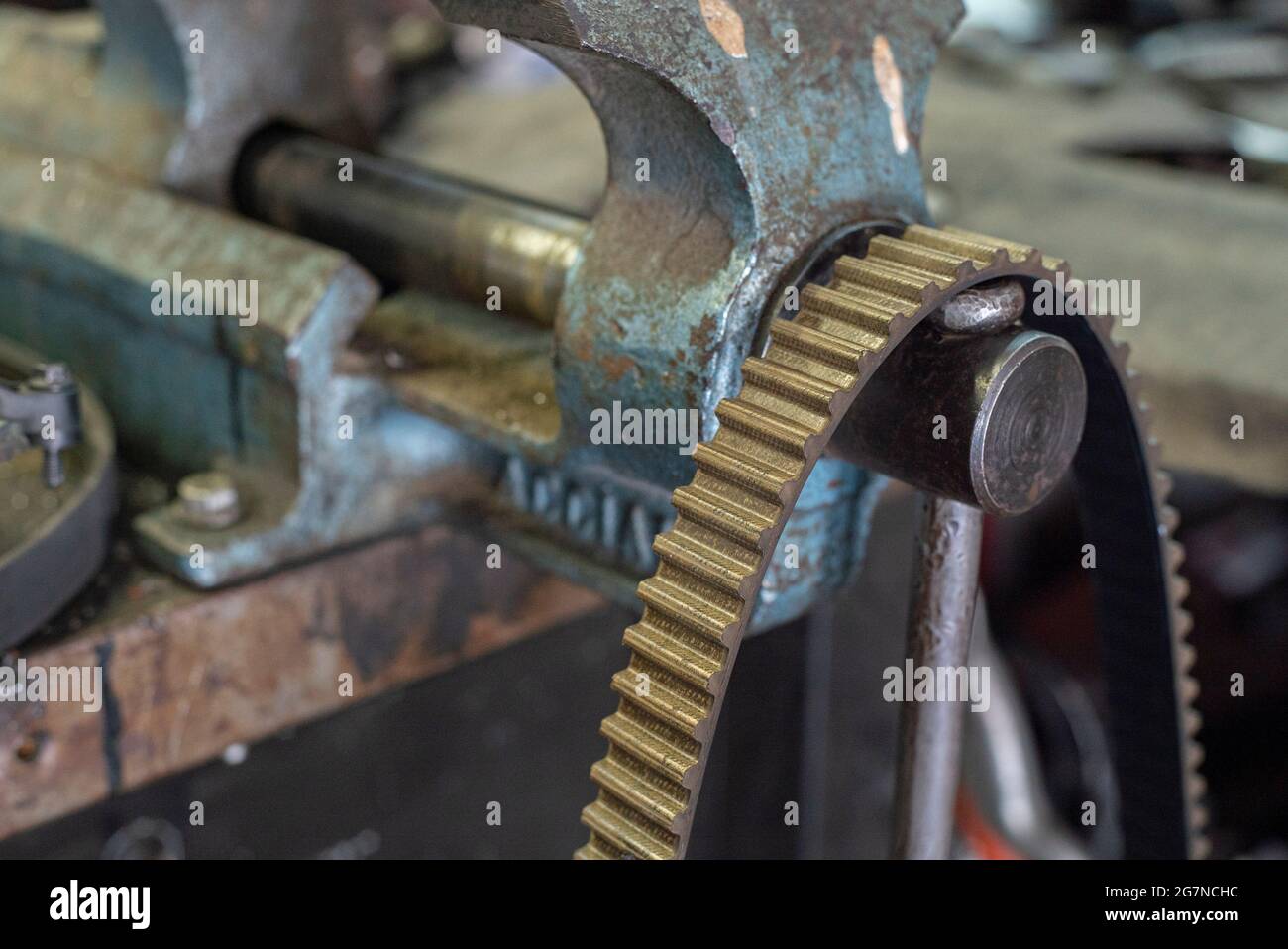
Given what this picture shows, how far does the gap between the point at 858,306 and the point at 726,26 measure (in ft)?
0.48

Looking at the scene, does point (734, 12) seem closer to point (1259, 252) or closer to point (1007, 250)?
point (1007, 250)

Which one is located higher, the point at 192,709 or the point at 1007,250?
the point at 1007,250

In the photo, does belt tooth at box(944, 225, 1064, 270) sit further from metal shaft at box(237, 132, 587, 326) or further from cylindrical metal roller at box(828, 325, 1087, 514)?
metal shaft at box(237, 132, 587, 326)

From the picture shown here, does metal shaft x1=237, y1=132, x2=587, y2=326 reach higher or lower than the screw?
higher

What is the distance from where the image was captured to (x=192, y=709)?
2.85 feet

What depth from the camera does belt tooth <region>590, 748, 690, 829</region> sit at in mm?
627

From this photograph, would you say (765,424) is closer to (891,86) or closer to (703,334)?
(703,334)

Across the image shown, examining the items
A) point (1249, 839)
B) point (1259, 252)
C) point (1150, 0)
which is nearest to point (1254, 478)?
point (1259, 252)

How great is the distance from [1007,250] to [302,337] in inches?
16.3

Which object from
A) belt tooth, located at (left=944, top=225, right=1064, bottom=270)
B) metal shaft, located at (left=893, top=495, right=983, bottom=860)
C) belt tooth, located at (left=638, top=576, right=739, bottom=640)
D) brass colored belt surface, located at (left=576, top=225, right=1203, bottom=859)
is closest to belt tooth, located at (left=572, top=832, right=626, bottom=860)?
brass colored belt surface, located at (left=576, top=225, right=1203, bottom=859)

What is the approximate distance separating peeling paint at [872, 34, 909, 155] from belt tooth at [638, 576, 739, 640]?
0.91 feet

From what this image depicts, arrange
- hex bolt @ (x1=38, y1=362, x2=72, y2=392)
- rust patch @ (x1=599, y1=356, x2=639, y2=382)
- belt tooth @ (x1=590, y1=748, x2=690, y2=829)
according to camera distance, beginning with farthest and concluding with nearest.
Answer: hex bolt @ (x1=38, y1=362, x2=72, y2=392) → rust patch @ (x1=599, y1=356, x2=639, y2=382) → belt tooth @ (x1=590, y1=748, x2=690, y2=829)

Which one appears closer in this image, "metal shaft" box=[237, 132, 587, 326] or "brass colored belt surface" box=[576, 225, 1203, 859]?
"brass colored belt surface" box=[576, 225, 1203, 859]
